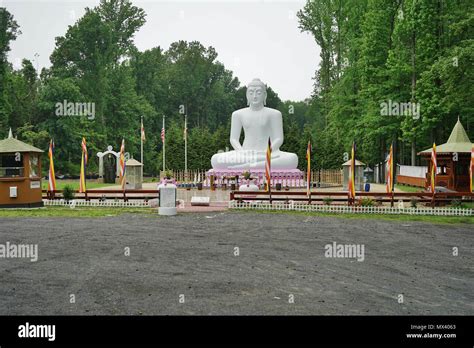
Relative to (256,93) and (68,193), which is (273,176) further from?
(68,193)

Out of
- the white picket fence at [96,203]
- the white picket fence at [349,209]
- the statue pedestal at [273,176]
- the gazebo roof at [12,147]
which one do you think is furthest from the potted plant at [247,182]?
the gazebo roof at [12,147]

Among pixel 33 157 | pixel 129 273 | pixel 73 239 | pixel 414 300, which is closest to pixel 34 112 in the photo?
pixel 33 157

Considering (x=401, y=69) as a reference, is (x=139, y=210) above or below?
below

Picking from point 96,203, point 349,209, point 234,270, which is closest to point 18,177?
point 96,203

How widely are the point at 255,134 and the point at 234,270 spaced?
28305 mm

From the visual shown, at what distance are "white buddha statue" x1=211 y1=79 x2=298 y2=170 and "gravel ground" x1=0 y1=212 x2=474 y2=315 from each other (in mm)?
18484

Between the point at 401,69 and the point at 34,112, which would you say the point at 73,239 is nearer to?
the point at 401,69

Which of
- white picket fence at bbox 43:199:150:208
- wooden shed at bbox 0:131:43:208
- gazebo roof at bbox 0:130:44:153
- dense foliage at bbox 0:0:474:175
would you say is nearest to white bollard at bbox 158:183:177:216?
white picket fence at bbox 43:199:150:208

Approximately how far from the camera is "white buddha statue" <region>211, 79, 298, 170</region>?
121ft

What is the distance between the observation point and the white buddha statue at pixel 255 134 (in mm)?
36906

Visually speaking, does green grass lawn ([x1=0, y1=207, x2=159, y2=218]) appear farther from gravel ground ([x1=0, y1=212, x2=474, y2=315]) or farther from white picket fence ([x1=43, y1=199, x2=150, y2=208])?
gravel ground ([x1=0, y1=212, x2=474, y2=315])

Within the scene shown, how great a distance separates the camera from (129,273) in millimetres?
10867

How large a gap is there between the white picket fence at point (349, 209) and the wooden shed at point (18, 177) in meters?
9.85
